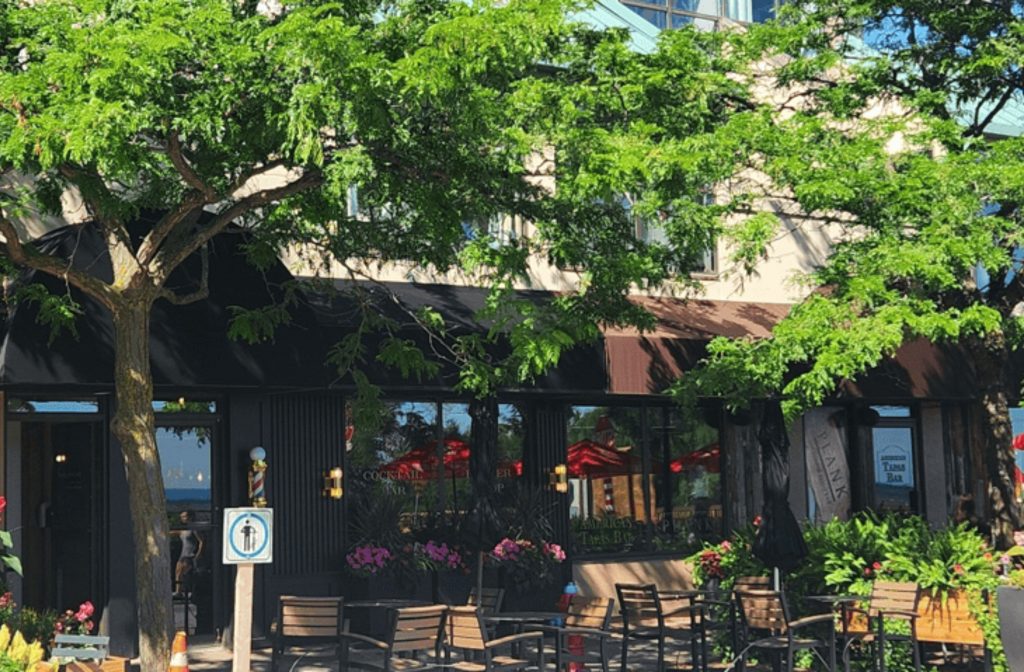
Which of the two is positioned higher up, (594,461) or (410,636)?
(594,461)

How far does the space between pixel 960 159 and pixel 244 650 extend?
9.18m

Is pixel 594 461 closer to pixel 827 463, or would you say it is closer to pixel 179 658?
pixel 827 463

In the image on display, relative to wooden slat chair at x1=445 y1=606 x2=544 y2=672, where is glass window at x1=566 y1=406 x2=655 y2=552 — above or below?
above

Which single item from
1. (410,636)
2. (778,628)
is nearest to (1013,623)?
(778,628)

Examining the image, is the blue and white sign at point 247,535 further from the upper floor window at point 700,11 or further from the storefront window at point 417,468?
the upper floor window at point 700,11

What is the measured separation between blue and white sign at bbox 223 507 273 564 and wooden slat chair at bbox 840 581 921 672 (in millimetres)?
5778

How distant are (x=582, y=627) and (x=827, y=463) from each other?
35.4 feet

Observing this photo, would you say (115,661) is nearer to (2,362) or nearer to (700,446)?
(2,362)

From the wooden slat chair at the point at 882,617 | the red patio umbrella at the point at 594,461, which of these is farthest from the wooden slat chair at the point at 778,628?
the red patio umbrella at the point at 594,461

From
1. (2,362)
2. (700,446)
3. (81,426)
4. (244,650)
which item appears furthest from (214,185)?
(700,446)

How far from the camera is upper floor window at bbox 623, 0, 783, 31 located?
74.9ft

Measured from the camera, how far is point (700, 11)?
23.4 m

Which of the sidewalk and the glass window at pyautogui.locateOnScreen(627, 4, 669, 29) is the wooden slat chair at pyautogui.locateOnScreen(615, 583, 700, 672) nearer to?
the sidewalk

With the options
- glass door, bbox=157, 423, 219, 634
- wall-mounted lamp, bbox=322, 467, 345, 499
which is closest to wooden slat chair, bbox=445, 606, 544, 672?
wall-mounted lamp, bbox=322, 467, 345, 499
